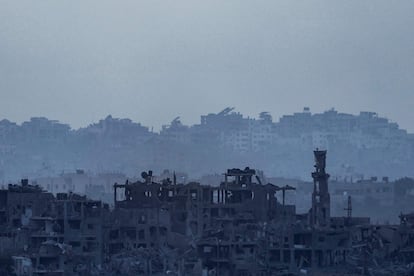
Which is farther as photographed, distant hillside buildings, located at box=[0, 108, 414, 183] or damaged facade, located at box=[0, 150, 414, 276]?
distant hillside buildings, located at box=[0, 108, 414, 183]

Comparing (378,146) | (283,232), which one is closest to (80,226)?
(283,232)

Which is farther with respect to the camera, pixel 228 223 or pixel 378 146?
pixel 378 146

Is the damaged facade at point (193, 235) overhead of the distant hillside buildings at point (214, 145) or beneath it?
beneath

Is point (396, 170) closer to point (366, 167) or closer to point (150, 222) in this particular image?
point (366, 167)

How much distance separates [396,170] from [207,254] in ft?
222

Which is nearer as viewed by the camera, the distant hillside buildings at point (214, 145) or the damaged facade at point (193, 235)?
the damaged facade at point (193, 235)

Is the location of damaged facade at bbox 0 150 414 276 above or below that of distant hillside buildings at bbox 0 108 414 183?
below

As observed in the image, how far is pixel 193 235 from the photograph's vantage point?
125 feet

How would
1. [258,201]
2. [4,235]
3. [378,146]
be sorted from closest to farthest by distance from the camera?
[4,235] → [258,201] → [378,146]

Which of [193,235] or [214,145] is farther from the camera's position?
[214,145]

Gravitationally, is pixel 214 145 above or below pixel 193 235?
above

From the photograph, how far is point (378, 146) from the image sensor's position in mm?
112625

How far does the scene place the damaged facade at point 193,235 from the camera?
34469mm

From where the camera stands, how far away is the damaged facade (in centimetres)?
3447
